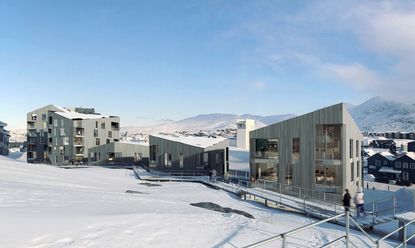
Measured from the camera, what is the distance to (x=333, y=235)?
13555 millimetres

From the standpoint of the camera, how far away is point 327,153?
27.8m

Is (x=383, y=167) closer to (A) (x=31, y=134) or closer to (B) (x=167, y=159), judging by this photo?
(B) (x=167, y=159)

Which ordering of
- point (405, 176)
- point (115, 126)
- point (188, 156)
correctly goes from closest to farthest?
point (188, 156)
point (115, 126)
point (405, 176)

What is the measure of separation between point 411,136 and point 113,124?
5519 inches

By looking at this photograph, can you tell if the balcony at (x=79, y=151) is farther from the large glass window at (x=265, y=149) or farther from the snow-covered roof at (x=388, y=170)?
the snow-covered roof at (x=388, y=170)

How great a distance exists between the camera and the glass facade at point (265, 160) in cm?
3036

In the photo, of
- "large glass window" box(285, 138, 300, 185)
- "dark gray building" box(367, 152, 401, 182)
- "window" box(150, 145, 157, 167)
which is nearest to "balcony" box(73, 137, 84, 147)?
"window" box(150, 145, 157, 167)

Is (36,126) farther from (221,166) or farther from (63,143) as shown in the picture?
(221,166)

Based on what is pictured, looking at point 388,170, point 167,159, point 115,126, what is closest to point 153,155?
point 167,159

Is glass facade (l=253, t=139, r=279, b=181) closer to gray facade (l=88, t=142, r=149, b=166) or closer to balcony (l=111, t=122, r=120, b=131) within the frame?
gray facade (l=88, t=142, r=149, b=166)

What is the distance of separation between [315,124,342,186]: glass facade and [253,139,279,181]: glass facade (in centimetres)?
344

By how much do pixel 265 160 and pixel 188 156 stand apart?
10.7 metres

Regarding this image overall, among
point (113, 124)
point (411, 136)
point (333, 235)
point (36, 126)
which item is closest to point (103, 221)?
point (333, 235)

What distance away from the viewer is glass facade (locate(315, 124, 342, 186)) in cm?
2772
